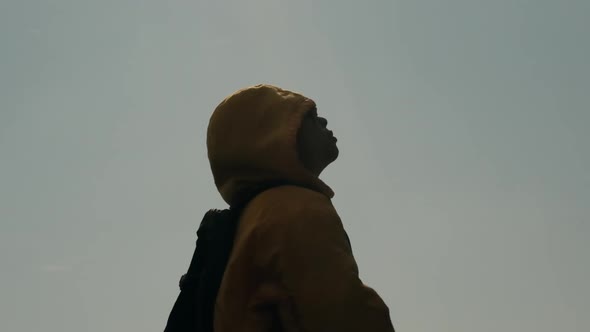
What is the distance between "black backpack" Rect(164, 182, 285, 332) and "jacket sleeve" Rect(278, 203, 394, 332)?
50 centimetres

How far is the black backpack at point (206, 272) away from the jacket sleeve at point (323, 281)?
0.50 metres

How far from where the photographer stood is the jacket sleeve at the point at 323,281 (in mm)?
4430

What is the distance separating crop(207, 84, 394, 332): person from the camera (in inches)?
176

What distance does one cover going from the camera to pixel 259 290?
470cm

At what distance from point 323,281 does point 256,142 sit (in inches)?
40.3

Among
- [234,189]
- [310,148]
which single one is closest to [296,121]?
[310,148]

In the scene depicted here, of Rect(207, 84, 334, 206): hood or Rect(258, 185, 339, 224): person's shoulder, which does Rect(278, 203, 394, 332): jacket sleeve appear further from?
Rect(207, 84, 334, 206): hood

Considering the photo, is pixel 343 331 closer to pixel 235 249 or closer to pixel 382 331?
pixel 382 331

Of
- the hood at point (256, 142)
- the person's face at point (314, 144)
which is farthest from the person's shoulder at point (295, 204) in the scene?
the person's face at point (314, 144)

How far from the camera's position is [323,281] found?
177 inches

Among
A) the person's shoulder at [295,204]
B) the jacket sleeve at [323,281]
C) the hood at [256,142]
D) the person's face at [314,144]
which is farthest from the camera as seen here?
the person's face at [314,144]

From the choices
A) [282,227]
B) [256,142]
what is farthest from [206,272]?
[256,142]

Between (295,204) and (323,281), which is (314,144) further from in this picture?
(323,281)

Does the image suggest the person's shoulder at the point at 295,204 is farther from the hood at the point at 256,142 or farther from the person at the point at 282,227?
the hood at the point at 256,142
